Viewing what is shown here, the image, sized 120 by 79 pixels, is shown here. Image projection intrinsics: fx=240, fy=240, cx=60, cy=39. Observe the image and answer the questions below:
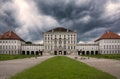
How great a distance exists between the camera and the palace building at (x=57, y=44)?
9594 centimetres

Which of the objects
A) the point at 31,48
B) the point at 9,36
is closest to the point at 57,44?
the point at 31,48

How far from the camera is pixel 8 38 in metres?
95.8

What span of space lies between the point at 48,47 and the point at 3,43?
17983 mm

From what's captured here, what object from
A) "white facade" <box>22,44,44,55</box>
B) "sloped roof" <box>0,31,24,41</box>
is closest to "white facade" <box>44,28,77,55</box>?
"white facade" <box>22,44,44,55</box>

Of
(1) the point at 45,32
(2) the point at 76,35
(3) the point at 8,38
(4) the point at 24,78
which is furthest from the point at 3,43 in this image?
(4) the point at 24,78

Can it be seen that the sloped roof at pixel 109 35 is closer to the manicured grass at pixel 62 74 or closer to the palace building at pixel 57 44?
the palace building at pixel 57 44

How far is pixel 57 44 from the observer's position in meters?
98.2

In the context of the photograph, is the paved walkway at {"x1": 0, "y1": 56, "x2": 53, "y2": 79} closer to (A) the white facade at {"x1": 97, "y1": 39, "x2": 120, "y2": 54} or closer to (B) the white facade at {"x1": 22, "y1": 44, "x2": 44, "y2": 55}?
(A) the white facade at {"x1": 97, "y1": 39, "x2": 120, "y2": 54}

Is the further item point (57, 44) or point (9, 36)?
point (57, 44)

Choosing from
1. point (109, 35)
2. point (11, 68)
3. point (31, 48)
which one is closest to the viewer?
point (11, 68)

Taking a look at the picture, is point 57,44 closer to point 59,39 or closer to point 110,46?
point 59,39

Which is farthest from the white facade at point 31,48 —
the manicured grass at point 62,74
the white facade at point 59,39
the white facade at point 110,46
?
the manicured grass at point 62,74

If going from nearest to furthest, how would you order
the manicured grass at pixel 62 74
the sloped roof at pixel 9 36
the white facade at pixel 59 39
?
the manicured grass at pixel 62 74 < the sloped roof at pixel 9 36 < the white facade at pixel 59 39

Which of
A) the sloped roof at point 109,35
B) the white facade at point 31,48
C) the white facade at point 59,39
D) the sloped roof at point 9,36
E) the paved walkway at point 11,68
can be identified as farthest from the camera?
the white facade at point 31,48
